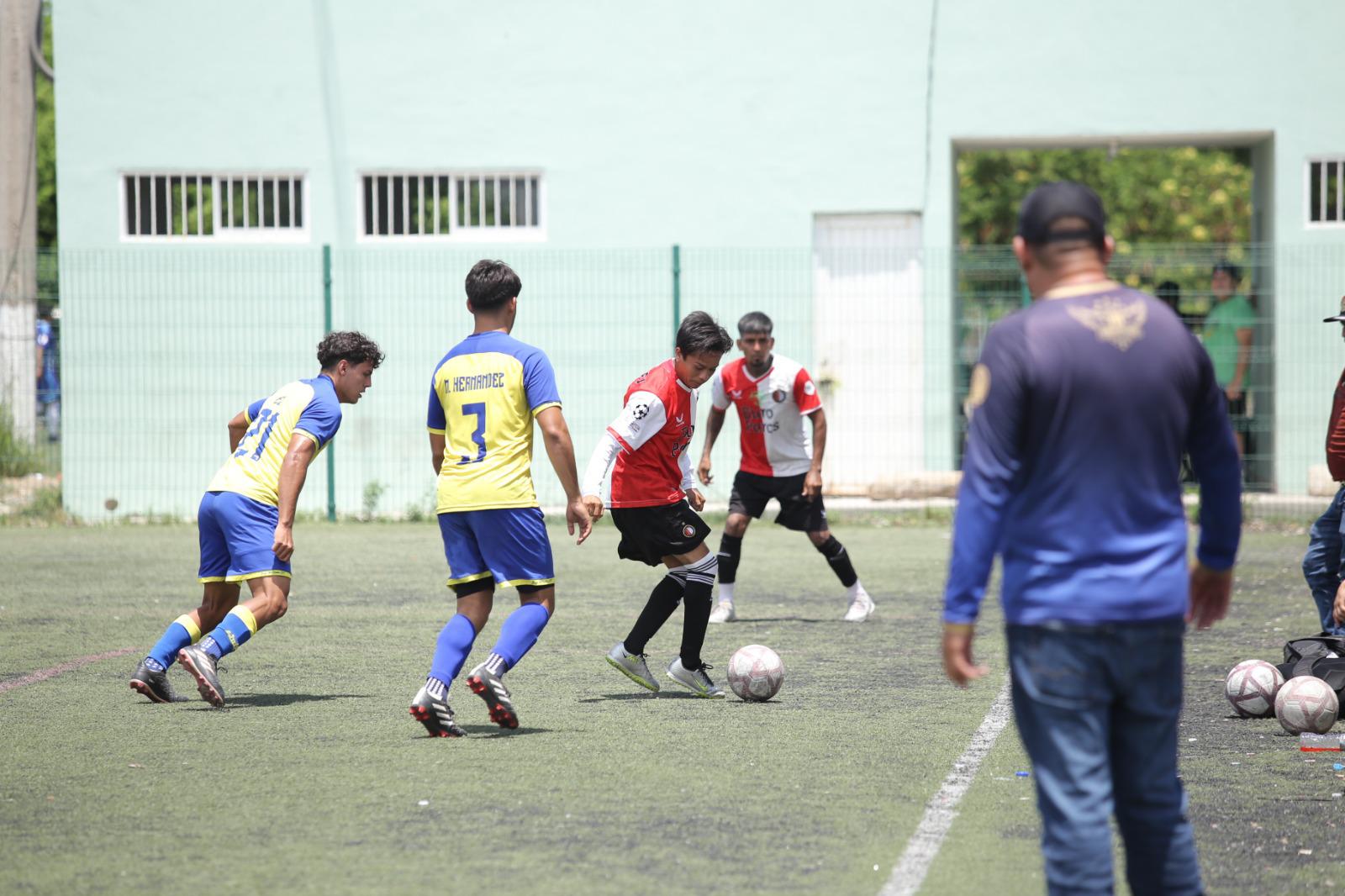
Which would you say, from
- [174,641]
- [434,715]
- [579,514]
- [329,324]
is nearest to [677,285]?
[329,324]

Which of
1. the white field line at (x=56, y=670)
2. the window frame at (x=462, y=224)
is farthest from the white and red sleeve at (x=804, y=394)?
the window frame at (x=462, y=224)

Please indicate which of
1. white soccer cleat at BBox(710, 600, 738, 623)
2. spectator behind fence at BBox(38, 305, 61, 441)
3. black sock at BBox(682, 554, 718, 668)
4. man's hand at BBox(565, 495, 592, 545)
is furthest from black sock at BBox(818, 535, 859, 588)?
spectator behind fence at BBox(38, 305, 61, 441)

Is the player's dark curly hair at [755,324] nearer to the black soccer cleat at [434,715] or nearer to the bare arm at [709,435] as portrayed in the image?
the bare arm at [709,435]

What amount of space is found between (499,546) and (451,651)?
479 mm

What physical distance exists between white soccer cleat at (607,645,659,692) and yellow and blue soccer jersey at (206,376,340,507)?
1.70 m

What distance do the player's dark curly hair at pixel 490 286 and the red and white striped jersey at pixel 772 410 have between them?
13.8 ft

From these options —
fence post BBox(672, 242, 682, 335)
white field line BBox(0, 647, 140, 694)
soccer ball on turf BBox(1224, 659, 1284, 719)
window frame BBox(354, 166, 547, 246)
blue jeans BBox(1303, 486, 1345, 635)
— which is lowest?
white field line BBox(0, 647, 140, 694)

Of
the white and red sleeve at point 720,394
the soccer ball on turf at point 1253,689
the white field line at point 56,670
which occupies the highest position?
the white and red sleeve at point 720,394

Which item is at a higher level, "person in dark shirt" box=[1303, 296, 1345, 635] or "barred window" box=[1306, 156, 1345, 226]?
"barred window" box=[1306, 156, 1345, 226]

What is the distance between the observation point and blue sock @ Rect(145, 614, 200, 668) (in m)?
7.63

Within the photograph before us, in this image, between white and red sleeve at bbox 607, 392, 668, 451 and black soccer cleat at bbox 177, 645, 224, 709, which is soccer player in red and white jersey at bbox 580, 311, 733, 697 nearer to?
white and red sleeve at bbox 607, 392, 668, 451

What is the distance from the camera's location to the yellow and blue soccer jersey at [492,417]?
22.5ft

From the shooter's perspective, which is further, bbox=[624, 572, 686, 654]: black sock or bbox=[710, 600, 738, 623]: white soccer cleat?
bbox=[710, 600, 738, 623]: white soccer cleat

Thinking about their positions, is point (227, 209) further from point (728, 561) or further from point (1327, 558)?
point (1327, 558)
